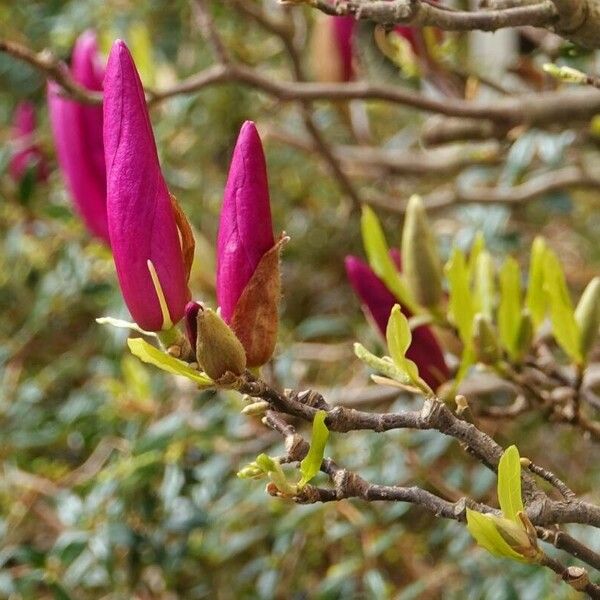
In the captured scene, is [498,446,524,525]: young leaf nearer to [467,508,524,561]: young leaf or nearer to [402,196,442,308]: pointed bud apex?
[467,508,524,561]: young leaf

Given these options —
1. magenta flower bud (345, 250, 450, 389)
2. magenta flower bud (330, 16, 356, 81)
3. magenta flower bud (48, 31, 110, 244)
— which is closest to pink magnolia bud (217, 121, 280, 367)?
magenta flower bud (345, 250, 450, 389)

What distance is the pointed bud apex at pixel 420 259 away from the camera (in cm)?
51

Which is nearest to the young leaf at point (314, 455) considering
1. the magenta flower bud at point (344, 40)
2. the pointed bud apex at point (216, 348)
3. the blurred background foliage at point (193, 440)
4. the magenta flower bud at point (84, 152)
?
the pointed bud apex at point (216, 348)

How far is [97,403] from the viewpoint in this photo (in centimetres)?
76

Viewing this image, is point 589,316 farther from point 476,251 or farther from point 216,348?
point 216,348

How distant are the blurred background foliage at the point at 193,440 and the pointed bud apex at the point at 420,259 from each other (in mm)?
97

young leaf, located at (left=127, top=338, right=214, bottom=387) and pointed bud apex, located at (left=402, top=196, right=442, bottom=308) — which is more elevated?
young leaf, located at (left=127, top=338, right=214, bottom=387)

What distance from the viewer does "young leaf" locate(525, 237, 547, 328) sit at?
1.65 feet

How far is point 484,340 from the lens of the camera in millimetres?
493

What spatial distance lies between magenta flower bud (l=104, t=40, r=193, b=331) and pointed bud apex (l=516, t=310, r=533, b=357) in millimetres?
230

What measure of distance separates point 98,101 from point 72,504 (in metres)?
0.30

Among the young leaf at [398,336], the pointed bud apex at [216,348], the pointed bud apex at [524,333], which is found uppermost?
the pointed bud apex at [216,348]

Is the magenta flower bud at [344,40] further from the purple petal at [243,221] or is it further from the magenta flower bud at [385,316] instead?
the purple petal at [243,221]

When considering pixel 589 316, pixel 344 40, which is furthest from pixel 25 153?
pixel 589 316
